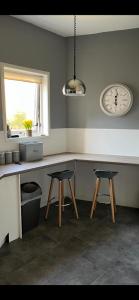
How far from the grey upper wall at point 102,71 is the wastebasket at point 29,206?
1580 mm

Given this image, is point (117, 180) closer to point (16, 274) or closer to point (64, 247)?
point (64, 247)

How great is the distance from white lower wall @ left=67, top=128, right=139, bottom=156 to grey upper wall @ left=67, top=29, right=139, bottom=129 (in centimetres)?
9

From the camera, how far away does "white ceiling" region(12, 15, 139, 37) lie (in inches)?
135

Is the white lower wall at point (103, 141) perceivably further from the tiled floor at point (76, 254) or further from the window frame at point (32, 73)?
the tiled floor at point (76, 254)

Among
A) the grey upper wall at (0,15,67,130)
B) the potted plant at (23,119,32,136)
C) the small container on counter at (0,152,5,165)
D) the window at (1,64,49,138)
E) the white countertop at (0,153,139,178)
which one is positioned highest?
the grey upper wall at (0,15,67,130)

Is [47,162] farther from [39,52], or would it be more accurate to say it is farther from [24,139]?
[39,52]

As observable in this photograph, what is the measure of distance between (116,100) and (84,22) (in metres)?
1.20

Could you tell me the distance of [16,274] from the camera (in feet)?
7.93

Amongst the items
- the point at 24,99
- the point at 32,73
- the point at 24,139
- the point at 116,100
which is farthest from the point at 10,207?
the point at 116,100

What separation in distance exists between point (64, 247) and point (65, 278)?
1.88 ft

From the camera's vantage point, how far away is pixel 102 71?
4.20 m

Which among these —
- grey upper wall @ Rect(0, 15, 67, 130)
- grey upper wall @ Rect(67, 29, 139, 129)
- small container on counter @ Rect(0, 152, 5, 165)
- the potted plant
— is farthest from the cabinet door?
grey upper wall @ Rect(67, 29, 139, 129)

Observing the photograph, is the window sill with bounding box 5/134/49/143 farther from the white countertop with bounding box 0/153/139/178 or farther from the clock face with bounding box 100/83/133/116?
the clock face with bounding box 100/83/133/116
